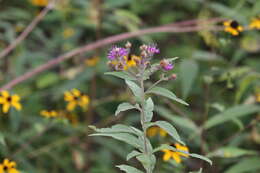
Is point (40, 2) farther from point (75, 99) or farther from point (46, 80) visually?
point (75, 99)

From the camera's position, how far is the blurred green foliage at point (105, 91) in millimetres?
2510

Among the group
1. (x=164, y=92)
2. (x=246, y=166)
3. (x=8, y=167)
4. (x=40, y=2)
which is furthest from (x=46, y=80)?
(x=164, y=92)

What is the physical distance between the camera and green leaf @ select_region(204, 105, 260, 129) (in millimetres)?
2292

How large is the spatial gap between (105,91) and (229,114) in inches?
45.5

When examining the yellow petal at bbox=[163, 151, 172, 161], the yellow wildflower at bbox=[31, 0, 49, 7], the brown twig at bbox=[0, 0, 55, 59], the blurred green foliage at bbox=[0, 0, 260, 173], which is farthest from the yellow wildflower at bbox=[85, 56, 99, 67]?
the yellow petal at bbox=[163, 151, 172, 161]

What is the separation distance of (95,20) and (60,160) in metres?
0.82

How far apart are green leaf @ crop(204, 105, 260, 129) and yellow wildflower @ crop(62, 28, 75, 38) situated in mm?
1219

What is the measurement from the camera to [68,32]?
3256 mm

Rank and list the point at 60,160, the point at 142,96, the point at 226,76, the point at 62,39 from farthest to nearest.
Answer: the point at 62,39 < the point at 60,160 < the point at 226,76 < the point at 142,96

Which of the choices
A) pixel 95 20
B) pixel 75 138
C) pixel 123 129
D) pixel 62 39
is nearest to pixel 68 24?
pixel 62 39

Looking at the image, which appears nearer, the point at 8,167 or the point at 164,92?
the point at 164,92

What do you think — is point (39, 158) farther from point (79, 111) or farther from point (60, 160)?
point (79, 111)

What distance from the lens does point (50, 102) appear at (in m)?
3.19

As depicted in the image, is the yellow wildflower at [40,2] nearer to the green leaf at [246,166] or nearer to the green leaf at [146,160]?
the green leaf at [246,166]
